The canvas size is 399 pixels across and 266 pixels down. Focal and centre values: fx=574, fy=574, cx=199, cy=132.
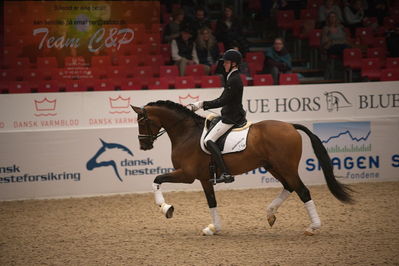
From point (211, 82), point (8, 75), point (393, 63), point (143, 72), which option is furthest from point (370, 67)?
point (8, 75)

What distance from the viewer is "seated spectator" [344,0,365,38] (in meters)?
15.1

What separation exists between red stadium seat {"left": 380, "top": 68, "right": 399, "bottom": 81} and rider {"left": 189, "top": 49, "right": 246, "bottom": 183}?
241 inches

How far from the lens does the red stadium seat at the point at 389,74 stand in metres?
12.5

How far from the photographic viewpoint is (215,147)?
24.8 feet

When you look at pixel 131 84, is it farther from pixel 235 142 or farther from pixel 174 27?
pixel 235 142

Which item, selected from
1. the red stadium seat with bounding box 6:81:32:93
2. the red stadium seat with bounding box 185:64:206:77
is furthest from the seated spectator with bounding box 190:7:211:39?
the red stadium seat with bounding box 6:81:32:93

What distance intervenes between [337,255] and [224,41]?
26.5 feet

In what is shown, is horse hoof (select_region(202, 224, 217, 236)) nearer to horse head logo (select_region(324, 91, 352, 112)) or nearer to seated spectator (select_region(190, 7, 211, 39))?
horse head logo (select_region(324, 91, 352, 112))

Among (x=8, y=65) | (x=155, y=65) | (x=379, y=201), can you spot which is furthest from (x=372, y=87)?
(x=8, y=65)

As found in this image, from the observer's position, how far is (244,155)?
7.71 metres

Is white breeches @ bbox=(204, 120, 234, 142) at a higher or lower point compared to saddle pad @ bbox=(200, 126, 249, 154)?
higher

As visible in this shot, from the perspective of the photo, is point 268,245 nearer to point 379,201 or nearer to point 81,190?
point 379,201

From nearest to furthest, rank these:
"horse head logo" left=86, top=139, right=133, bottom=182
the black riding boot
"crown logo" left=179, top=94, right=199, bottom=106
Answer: the black riding boot < "horse head logo" left=86, top=139, right=133, bottom=182 < "crown logo" left=179, top=94, right=199, bottom=106

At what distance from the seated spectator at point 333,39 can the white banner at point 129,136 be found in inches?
106
